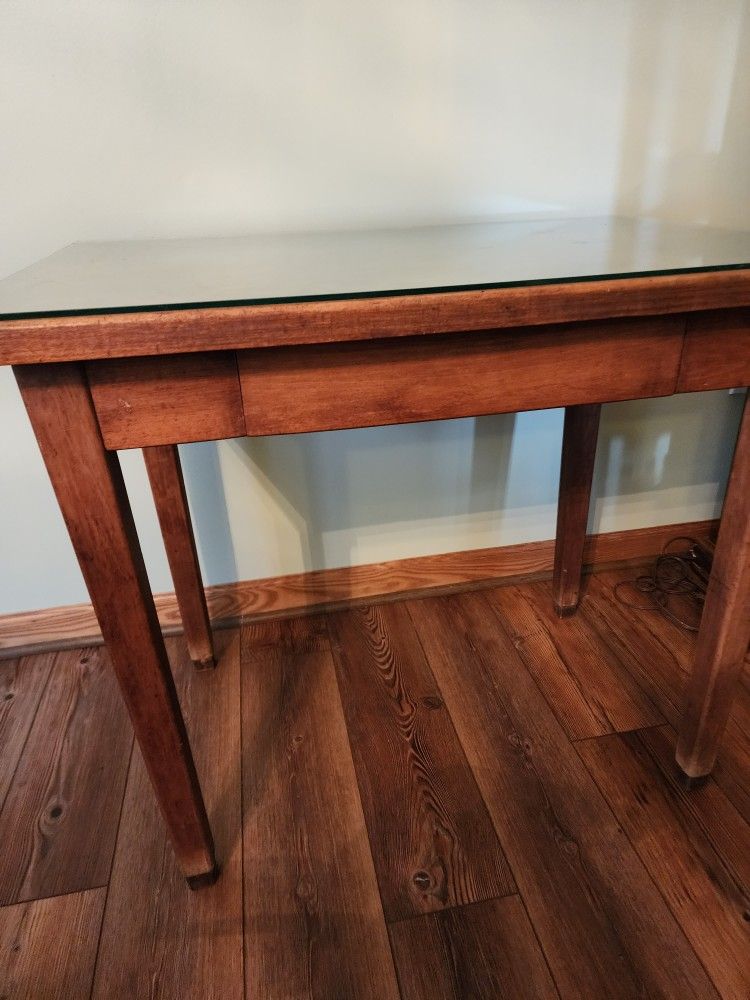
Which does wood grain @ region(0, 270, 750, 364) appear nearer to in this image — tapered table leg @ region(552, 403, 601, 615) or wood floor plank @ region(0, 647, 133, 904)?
tapered table leg @ region(552, 403, 601, 615)

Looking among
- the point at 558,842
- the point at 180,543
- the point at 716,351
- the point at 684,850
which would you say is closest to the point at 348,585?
the point at 180,543

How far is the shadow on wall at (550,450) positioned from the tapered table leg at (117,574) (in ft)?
1.79

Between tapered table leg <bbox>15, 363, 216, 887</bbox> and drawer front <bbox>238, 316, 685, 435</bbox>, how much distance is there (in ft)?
0.48

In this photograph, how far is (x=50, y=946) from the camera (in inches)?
32.8

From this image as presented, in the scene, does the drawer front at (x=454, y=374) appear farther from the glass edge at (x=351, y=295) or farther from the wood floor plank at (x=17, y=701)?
the wood floor plank at (x=17, y=701)

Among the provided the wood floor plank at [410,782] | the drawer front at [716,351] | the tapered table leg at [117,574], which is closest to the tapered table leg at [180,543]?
the wood floor plank at [410,782]

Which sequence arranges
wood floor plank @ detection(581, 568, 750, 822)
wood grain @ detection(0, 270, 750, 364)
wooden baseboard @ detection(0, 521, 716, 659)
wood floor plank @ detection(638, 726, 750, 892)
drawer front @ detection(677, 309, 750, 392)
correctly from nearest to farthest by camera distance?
wood grain @ detection(0, 270, 750, 364), drawer front @ detection(677, 309, 750, 392), wood floor plank @ detection(638, 726, 750, 892), wood floor plank @ detection(581, 568, 750, 822), wooden baseboard @ detection(0, 521, 716, 659)

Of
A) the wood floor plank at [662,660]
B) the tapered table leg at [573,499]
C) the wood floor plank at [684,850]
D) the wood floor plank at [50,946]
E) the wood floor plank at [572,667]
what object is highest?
the tapered table leg at [573,499]

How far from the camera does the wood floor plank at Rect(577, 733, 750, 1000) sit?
0.80 meters

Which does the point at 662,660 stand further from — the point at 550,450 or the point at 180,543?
the point at 180,543

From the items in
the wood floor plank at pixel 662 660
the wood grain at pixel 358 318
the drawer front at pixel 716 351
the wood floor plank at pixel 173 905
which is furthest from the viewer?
the wood floor plank at pixel 662 660

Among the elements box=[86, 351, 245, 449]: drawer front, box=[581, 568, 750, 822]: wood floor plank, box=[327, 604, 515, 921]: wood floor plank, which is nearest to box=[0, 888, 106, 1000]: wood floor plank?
box=[327, 604, 515, 921]: wood floor plank

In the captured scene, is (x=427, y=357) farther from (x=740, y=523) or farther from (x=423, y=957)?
(x=423, y=957)

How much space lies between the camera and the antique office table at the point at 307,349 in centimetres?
58
